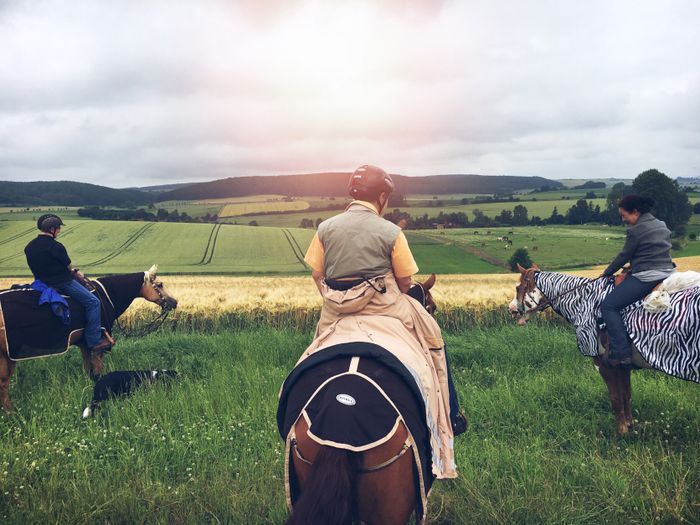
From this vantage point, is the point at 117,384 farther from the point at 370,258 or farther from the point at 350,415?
the point at 350,415

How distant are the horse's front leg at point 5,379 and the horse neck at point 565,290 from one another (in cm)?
816

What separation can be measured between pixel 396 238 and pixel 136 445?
13.3ft

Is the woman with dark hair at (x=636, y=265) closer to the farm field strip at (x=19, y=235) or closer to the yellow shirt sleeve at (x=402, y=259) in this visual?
the yellow shirt sleeve at (x=402, y=259)

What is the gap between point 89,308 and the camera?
783 cm

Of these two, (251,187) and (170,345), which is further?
(251,187)

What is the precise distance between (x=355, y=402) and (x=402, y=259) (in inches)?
46.4

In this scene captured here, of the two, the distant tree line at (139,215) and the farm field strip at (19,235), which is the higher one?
the distant tree line at (139,215)

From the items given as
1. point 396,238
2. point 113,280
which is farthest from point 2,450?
point 396,238

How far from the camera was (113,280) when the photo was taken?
9.03 m

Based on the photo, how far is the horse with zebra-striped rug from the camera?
4.93m

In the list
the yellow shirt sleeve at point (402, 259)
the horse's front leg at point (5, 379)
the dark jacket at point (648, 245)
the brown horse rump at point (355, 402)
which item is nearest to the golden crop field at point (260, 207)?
the horse's front leg at point (5, 379)

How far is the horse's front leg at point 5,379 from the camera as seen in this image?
262 inches

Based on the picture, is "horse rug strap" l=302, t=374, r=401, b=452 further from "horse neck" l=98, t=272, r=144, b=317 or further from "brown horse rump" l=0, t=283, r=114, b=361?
"horse neck" l=98, t=272, r=144, b=317

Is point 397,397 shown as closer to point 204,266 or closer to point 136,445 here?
point 136,445
